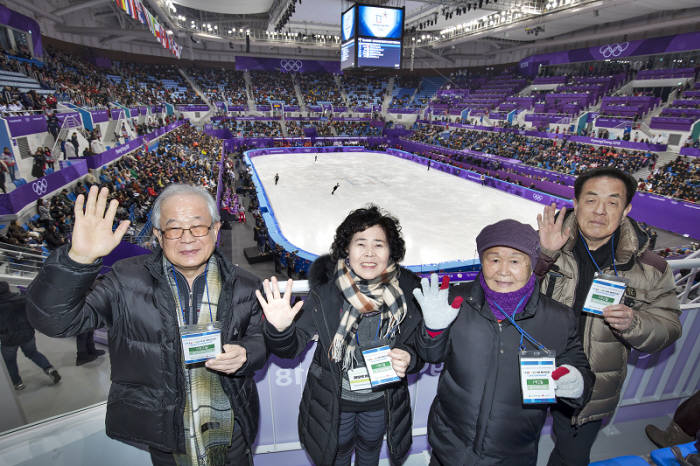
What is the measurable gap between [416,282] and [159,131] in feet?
72.6

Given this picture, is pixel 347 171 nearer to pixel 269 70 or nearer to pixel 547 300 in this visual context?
pixel 547 300

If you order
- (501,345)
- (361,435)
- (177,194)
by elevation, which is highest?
(177,194)

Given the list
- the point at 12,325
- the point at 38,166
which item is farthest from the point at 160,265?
the point at 38,166

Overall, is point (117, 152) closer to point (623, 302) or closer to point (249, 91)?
point (623, 302)

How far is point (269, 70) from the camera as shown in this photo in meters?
44.0

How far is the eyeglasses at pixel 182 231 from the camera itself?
1.55 m

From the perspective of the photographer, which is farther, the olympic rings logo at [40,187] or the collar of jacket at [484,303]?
the olympic rings logo at [40,187]

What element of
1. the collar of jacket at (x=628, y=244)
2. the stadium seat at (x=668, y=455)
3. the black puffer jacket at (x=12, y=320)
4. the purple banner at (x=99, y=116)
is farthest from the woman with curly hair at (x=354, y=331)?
the purple banner at (x=99, y=116)

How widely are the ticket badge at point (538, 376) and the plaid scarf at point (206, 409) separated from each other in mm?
1367

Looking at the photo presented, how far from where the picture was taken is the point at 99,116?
1438cm

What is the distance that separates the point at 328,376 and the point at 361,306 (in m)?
0.40

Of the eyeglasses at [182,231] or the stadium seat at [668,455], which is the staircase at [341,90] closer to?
the eyeglasses at [182,231]

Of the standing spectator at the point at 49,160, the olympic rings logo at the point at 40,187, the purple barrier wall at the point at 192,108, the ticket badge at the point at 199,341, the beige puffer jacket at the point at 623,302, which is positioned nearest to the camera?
the ticket badge at the point at 199,341

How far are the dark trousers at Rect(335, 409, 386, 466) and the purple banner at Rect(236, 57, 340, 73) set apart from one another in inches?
1854
